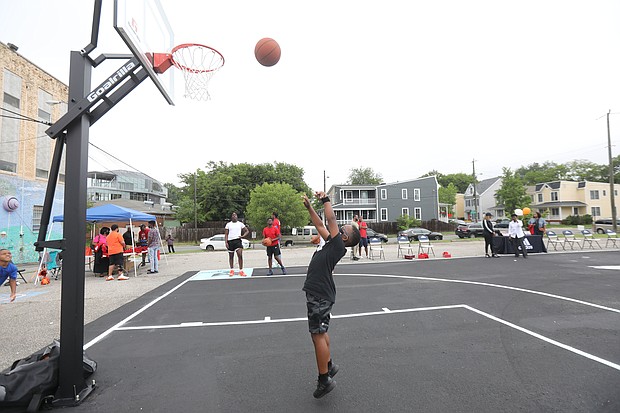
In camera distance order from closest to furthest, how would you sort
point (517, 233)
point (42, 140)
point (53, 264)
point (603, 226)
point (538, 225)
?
point (53, 264), point (517, 233), point (538, 225), point (42, 140), point (603, 226)

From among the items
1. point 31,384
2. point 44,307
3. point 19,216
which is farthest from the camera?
point 19,216

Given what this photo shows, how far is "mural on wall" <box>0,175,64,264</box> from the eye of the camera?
1576 cm

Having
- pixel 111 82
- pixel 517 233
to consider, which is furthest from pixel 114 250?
pixel 517 233

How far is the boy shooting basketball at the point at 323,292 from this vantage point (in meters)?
2.95

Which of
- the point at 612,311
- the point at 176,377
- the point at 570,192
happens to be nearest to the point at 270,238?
the point at 176,377

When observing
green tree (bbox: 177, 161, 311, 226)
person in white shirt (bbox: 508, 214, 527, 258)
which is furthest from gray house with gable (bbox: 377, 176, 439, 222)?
person in white shirt (bbox: 508, 214, 527, 258)

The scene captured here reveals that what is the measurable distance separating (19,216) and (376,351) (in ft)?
67.2

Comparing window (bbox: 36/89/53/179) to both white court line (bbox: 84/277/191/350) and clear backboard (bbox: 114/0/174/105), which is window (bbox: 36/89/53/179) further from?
clear backboard (bbox: 114/0/174/105)

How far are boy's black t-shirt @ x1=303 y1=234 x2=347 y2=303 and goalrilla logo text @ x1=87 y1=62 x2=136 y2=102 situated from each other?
8.69 ft

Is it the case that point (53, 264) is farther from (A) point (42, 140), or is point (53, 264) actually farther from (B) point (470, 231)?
(B) point (470, 231)

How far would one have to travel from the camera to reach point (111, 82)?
125 inches

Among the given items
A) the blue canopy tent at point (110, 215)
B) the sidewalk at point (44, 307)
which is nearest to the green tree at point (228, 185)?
the blue canopy tent at point (110, 215)

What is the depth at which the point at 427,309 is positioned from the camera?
18.7ft

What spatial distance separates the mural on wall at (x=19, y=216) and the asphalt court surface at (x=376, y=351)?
47.2 ft
